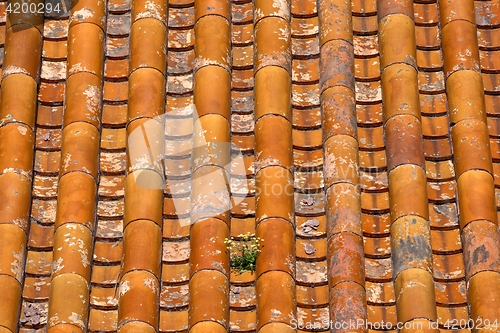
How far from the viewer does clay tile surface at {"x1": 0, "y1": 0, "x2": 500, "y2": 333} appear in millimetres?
8477

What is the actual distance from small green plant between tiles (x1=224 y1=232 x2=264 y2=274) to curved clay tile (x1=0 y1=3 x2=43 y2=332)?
1.58 metres

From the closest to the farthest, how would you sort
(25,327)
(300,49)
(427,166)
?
(25,327), (427,166), (300,49)

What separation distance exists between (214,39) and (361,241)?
2.22 metres

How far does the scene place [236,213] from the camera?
8.94 metres

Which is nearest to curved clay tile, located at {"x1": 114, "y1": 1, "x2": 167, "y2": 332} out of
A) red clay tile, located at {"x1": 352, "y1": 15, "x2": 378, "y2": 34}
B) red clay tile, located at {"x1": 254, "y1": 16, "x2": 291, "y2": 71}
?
red clay tile, located at {"x1": 254, "y1": 16, "x2": 291, "y2": 71}

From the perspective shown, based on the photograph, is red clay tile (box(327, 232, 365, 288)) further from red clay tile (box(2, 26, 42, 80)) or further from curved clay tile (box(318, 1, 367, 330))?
red clay tile (box(2, 26, 42, 80))

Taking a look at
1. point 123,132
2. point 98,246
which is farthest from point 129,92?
point 98,246

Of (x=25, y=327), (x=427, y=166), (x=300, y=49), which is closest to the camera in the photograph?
(x=25, y=327)

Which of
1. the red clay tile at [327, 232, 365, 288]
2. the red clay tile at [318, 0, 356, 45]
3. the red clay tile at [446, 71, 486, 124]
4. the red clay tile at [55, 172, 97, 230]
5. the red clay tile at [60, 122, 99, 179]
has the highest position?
the red clay tile at [318, 0, 356, 45]

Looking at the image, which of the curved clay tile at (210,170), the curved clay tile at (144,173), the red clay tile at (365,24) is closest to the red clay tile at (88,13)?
the curved clay tile at (144,173)

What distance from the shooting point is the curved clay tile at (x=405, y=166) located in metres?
8.38

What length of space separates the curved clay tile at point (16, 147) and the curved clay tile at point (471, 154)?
335 centimetres

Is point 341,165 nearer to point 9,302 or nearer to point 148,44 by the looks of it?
point 148,44

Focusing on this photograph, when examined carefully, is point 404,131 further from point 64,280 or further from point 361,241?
point 64,280
